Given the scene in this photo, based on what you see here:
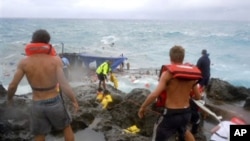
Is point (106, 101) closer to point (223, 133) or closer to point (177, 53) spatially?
point (177, 53)

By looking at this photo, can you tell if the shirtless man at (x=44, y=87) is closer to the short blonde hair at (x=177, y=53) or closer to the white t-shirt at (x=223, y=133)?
the short blonde hair at (x=177, y=53)

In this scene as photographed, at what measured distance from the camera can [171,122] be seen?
4461mm

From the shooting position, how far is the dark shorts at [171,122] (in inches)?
174

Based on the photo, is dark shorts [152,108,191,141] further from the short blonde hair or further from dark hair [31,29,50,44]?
dark hair [31,29,50,44]

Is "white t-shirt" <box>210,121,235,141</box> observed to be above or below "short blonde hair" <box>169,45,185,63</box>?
below

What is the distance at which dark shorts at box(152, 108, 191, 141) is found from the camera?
4426 mm

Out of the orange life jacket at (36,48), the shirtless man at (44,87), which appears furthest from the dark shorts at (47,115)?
the orange life jacket at (36,48)

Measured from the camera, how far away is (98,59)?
27.2 m

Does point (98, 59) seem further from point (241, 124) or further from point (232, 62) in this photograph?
point (241, 124)

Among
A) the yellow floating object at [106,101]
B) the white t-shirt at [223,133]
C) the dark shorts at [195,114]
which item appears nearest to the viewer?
the white t-shirt at [223,133]

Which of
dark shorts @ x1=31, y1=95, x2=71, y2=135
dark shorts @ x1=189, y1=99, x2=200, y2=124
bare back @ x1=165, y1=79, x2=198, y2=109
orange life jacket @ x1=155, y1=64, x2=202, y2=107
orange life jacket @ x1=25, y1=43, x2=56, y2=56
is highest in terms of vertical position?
orange life jacket @ x1=25, y1=43, x2=56, y2=56

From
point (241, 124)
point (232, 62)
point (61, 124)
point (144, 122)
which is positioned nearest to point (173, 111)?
point (241, 124)

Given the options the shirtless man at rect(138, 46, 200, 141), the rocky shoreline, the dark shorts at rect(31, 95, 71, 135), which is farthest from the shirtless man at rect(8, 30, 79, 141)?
the rocky shoreline

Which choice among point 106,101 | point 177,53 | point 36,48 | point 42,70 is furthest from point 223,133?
point 106,101
